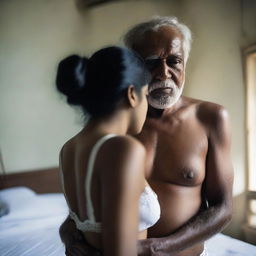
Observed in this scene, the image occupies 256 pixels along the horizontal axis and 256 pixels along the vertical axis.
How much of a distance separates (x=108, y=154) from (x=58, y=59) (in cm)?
211

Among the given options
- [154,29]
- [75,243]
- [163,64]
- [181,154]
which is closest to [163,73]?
[163,64]

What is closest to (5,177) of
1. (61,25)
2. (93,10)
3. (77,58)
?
(61,25)

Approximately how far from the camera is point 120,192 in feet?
2.01

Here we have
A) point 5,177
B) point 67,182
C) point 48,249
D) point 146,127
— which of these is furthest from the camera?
point 5,177

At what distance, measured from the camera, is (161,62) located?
3.60ft

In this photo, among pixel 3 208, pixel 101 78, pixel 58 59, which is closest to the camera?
pixel 101 78

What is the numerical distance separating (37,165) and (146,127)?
1.65 meters

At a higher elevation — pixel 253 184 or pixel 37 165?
pixel 37 165

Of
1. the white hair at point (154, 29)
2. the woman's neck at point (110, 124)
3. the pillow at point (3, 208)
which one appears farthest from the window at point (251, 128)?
the pillow at point (3, 208)

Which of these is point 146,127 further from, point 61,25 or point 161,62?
point 61,25

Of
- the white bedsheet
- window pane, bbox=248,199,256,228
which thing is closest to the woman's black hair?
the white bedsheet

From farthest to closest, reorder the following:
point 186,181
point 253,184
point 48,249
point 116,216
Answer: point 253,184, point 48,249, point 186,181, point 116,216

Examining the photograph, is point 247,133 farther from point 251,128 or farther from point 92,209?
point 92,209

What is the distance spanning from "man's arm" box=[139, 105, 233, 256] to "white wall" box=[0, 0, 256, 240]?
133 cm
